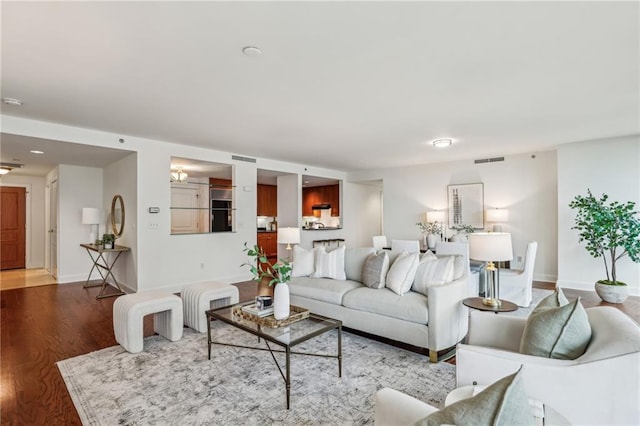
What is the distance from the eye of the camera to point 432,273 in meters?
3.24

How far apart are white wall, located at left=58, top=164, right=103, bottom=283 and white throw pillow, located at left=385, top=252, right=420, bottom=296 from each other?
6506 millimetres

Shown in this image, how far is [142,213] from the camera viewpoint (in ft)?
17.0

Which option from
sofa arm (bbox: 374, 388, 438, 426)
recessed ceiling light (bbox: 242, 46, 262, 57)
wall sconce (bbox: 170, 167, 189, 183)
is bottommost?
sofa arm (bbox: 374, 388, 438, 426)

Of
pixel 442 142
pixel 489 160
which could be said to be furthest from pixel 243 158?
pixel 489 160

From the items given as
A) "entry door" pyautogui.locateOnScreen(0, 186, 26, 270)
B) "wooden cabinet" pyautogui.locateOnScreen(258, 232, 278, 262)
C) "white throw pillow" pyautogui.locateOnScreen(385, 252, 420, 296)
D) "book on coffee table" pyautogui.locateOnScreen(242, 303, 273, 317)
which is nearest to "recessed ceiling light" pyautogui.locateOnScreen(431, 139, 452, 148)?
"white throw pillow" pyautogui.locateOnScreen(385, 252, 420, 296)

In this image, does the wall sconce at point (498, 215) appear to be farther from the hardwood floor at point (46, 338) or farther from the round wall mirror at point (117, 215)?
the round wall mirror at point (117, 215)

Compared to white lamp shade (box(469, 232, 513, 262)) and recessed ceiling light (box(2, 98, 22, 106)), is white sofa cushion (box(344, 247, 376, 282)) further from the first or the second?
recessed ceiling light (box(2, 98, 22, 106))

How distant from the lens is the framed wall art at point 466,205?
23.1 ft

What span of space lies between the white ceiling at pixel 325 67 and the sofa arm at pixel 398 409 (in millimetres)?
2098

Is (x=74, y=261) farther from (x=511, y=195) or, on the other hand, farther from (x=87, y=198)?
(x=511, y=195)

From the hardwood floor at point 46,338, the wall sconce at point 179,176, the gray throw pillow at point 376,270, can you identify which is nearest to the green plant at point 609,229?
the hardwood floor at point 46,338

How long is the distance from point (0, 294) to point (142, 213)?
9.62 feet

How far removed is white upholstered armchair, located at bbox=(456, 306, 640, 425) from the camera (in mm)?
1271

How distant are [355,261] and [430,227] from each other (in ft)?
14.1
